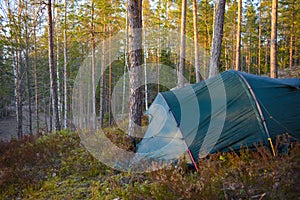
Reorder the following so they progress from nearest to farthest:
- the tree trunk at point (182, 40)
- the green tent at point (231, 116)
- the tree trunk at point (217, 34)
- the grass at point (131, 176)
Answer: the grass at point (131, 176)
the green tent at point (231, 116)
the tree trunk at point (217, 34)
the tree trunk at point (182, 40)

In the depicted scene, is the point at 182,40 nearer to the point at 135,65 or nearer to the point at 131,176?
the point at 135,65

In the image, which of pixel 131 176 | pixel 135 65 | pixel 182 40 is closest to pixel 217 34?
pixel 135 65

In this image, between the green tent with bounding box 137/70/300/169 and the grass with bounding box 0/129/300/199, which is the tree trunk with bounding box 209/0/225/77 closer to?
the green tent with bounding box 137/70/300/169

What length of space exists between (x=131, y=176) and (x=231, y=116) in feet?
8.08

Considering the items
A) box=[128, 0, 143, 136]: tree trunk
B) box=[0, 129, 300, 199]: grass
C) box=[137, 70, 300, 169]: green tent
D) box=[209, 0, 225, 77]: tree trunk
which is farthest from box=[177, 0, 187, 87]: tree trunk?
box=[137, 70, 300, 169]: green tent

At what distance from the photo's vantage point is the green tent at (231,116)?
4.92 m

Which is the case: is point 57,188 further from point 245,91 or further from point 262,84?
point 262,84

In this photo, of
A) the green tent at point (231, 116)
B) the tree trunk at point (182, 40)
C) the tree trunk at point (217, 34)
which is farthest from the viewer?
the tree trunk at point (182, 40)

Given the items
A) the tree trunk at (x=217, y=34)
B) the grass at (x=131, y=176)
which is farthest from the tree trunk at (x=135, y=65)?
the tree trunk at (x=217, y=34)

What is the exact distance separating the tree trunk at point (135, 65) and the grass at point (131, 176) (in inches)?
26.2

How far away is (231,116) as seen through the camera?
5.10 m

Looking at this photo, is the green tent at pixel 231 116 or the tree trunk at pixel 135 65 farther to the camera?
the tree trunk at pixel 135 65

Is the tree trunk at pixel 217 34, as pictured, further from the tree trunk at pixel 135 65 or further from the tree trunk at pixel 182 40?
the tree trunk at pixel 182 40

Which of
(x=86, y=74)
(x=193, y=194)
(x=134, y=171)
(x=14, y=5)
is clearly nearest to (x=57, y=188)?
(x=134, y=171)
